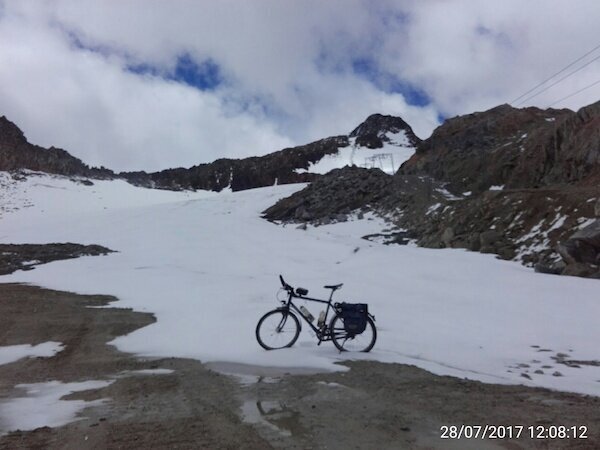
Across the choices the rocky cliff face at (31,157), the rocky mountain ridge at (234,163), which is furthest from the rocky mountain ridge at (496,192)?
the rocky cliff face at (31,157)

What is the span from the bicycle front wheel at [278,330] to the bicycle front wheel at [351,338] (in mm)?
668

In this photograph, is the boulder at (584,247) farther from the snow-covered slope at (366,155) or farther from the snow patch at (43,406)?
the snow-covered slope at (366,155)

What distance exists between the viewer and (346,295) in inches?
548

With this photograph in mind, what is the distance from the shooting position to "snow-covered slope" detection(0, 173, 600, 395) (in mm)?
7793

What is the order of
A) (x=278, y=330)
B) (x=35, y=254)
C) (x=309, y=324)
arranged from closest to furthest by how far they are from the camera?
(x=309, y=324) < (x=278, y=330) < (x=35, y=254)

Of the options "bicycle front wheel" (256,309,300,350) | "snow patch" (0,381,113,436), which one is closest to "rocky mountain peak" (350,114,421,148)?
"bicycle front wheel" (256,309,300,350)

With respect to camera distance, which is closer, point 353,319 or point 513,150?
point 353,319

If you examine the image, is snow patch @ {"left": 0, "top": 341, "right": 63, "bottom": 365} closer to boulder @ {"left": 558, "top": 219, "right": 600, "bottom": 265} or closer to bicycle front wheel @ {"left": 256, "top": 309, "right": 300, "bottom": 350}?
bicycle front wheel @ {"left": 256, "top": 309, "right": 300, "bottom": 350}

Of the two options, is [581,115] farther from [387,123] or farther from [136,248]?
[387,123]

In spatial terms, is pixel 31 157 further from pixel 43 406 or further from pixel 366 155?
pixel 43 406

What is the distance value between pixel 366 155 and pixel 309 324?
7984cm

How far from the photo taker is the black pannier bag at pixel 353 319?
7.92 meters

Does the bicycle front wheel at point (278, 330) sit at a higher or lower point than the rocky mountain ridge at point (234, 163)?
lower

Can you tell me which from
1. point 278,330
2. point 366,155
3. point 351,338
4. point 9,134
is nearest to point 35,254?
point 278,330
